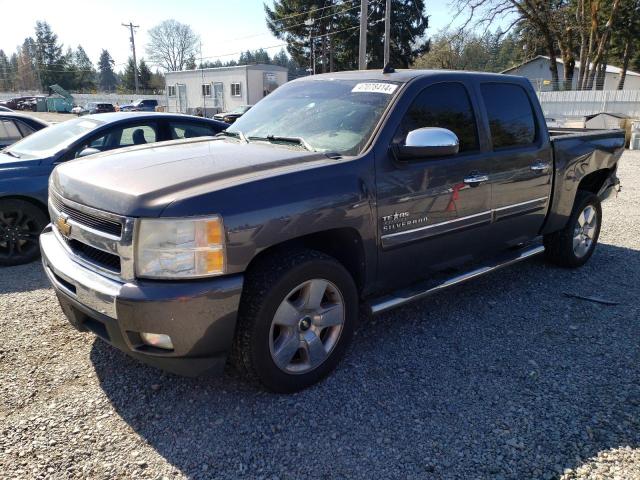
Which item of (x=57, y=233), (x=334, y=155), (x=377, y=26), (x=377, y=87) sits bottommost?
(x=57, y=233)

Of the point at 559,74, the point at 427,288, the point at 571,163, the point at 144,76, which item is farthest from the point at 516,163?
the point at 144,76

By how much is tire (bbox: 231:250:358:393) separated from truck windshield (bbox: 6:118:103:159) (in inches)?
159

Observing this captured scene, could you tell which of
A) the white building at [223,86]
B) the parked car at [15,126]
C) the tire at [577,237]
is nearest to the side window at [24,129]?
the parked car at [15,126]

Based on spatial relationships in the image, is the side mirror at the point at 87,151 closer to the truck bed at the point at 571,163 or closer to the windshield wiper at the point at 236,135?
the windshield wiper at the point at 236,135

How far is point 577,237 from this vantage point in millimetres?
5242

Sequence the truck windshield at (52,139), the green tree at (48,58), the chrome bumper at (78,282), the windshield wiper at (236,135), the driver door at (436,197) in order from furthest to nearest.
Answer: the green tree at (48,58) < the truck windshield at (52,139) < the windshield wiper at (236,135) < the driver door at (436,197) < the chrome bumper at (78,282)

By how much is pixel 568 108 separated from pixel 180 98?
31360 mm

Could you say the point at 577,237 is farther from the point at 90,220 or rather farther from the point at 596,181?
the point at 90,220

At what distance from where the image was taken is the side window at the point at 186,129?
A: 637cm

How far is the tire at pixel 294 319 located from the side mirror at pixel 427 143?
867 mm

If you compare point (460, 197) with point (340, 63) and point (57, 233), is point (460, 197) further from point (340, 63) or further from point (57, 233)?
point (340, 63)

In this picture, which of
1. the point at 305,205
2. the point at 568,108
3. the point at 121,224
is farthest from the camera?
the point at 568,108

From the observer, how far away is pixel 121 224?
2.53 m

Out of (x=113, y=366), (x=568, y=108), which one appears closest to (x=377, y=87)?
(x=113, y=366)
